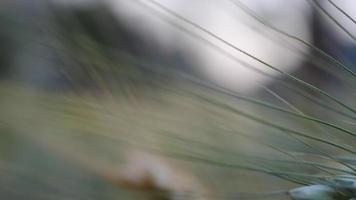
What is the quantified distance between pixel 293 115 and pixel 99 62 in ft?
0.55

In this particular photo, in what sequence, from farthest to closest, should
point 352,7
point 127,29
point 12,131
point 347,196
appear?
point 127,29 → point 12,131 → point 352,7 → point 347,196

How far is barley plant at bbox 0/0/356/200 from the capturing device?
0.57 m

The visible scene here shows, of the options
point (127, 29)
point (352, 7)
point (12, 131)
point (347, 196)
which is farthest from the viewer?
point (127, 29)

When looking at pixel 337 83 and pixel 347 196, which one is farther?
pixel 337 83

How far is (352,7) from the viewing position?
64 centimetres

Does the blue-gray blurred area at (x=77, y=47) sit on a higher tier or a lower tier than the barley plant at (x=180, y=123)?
higher

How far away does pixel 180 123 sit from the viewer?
0.63 meters

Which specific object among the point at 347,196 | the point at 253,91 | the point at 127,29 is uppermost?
the point at 127,29

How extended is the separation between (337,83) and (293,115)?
0.11 meters

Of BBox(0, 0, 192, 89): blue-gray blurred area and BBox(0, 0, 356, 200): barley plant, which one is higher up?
BBox(0, 0, 192, 89): blue-gray blurred area

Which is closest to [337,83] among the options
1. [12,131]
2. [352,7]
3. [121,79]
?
[352,7]

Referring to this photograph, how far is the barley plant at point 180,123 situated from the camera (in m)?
0.57

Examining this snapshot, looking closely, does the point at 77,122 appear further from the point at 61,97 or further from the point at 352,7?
the point at 352,7

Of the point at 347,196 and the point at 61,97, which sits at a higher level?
the point at 61,97
